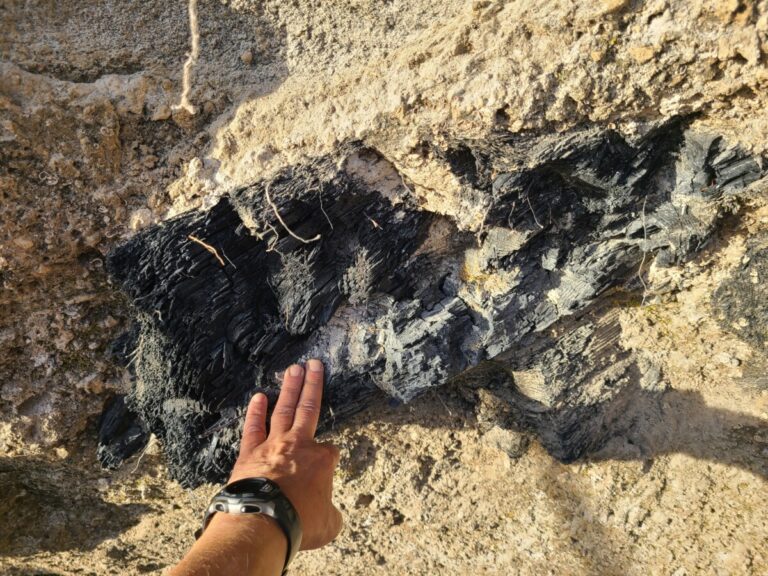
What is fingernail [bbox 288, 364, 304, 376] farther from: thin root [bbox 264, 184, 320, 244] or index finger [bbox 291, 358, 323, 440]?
thin root [bbox 264, 184, 320, 244]

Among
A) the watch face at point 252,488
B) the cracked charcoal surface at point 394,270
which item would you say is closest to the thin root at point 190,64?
the cracked charcoal surface at point 394,270

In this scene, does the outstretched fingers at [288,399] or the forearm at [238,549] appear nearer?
the forearm at [238,549]

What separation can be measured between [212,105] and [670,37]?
61.6 inches

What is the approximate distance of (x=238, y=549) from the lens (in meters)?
1.46

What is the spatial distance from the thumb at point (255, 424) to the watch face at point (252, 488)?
215mm

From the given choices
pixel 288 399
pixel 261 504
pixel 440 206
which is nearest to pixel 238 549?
pixel 261 504

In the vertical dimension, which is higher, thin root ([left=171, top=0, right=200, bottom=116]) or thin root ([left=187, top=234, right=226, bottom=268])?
thin root ([left=171, top=0, right=200, bottom=116])

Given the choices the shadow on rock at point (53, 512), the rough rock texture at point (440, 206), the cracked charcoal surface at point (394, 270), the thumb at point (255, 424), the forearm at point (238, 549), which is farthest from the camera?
the shadow on rock at point (53, 512)

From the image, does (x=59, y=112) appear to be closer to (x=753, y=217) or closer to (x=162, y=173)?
(x=162, y=173)

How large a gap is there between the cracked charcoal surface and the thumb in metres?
0.07

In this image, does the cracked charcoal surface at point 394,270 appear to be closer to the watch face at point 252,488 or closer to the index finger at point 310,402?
the index finger at point 310,402

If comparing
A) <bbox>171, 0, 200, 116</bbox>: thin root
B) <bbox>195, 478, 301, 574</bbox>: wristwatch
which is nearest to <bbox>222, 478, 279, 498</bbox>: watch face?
<bbox>195, 478, 301, 574</bbox>: wristwatch

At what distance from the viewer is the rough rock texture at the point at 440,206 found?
1558 millimetres

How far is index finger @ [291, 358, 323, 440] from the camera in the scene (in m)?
1.89
